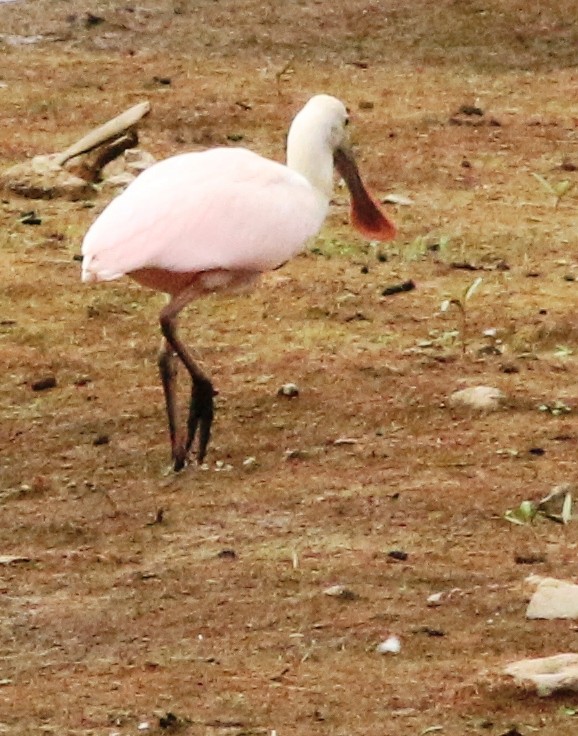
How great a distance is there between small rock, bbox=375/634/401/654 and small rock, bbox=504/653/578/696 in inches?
11.1

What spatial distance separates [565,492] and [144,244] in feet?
4.87

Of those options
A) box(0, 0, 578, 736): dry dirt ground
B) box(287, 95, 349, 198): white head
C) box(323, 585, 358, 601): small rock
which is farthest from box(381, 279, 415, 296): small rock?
box(323, 585, 358, 601): small rock

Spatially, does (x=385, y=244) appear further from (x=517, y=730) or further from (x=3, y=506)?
(x=517, y=730)

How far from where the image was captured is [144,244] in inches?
245

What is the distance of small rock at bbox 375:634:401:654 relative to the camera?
14.9ft

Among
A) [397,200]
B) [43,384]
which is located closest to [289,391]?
[43,384]

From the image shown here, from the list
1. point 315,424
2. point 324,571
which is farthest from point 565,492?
point 315,424

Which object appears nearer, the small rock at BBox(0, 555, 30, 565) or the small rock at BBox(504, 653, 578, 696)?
the small rock at BBox(504, 653, 578, 696)

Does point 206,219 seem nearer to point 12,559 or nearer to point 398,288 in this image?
point 12,559

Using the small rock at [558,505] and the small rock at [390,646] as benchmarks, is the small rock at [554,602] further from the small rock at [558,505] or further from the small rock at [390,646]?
the small rock at [558,505]

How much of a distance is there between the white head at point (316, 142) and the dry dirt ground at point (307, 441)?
58cm

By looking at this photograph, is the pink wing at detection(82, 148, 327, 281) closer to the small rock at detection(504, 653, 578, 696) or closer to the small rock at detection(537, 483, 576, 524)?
the small rock at detection(537, 483, 576, 524)

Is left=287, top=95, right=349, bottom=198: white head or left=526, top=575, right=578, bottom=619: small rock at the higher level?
left=526, top=575, right=578, bottom=619: small rock

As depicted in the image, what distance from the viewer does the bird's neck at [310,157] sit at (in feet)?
23.1
